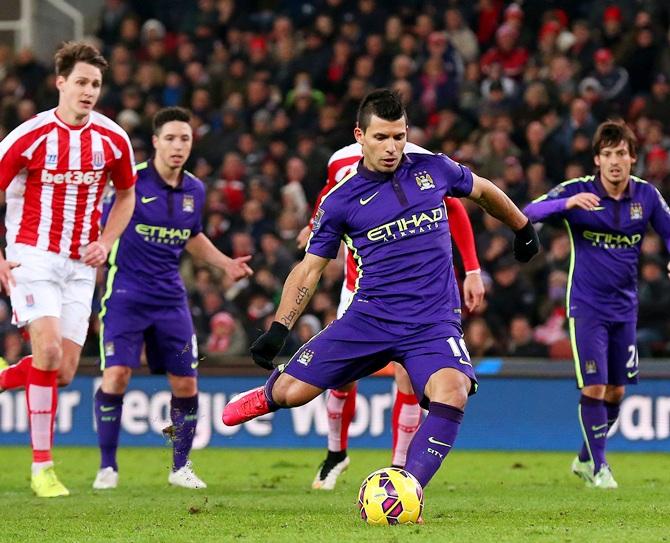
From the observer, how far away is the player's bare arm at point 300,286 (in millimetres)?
7766

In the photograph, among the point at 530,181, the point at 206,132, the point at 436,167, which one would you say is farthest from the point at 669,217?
the point at 206,132

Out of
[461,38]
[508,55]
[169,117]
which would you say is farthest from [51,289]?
[461,38]

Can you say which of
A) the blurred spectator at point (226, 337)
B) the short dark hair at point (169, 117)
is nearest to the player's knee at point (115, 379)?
the short dark hair at point (169, 117)

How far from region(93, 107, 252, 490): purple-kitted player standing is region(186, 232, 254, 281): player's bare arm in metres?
0.01

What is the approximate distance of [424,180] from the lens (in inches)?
310

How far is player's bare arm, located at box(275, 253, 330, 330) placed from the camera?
7.77 m

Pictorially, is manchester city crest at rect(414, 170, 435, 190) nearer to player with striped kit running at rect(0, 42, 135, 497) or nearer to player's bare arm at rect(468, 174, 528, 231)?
player's bare arm at rect(468, 174, 528, 231)

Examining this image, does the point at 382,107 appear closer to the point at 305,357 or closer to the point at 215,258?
the point at 305,357

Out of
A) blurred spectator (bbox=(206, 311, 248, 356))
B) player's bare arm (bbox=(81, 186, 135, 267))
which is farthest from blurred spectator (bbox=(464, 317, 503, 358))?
player's bare arm (bbox=(81, 186, 135, 267))

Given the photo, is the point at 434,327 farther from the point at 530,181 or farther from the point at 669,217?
the point at 530,181

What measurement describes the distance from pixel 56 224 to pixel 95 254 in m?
0.35

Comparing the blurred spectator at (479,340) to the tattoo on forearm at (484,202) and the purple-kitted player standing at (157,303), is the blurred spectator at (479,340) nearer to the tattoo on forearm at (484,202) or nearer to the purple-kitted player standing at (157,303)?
the purple-kitted player standing at (157,303)

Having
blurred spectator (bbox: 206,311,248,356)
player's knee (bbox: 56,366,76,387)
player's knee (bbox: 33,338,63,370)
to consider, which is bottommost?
blurred spectator (bbox: 206,311,248,356)

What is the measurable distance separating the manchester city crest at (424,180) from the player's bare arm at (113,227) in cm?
268
